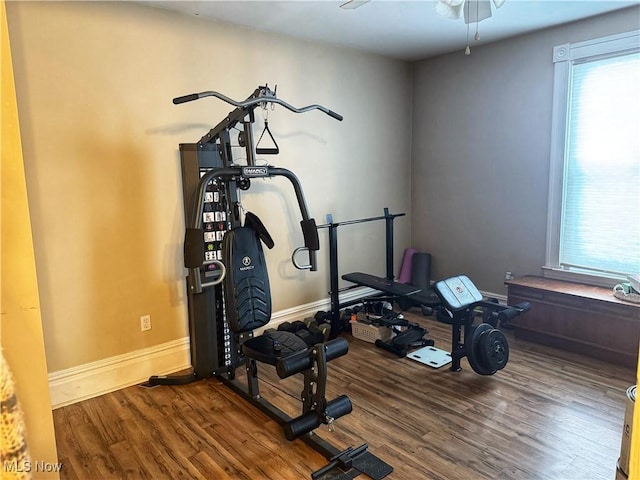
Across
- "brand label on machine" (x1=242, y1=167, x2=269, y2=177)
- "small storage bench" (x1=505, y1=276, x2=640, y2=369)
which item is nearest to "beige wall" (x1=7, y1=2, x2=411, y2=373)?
"brand label on machine" (x1=242, y1=167, x2=269, y2=177)

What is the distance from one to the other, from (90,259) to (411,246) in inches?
127

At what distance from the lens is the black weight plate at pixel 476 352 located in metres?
2.86

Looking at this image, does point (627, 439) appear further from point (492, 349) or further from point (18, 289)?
point (18, 289)

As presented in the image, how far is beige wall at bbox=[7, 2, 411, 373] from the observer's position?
103 inches

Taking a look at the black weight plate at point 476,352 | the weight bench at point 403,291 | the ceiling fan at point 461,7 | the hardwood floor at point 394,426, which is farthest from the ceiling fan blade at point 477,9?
the hardwood floor at point 394,426

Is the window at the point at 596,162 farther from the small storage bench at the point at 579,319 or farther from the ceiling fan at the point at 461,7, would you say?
the ceiling fan at the point at 461,7

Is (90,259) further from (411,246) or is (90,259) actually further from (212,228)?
(411,246)

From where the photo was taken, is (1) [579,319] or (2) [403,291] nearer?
(1) [579,319]

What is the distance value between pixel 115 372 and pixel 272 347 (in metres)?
1.22

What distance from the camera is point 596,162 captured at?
3.47m

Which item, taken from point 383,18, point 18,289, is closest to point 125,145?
point 18,289

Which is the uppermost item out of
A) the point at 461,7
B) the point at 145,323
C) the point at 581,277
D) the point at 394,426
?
the point at 461,7

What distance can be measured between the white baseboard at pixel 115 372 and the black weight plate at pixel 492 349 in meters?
2.03

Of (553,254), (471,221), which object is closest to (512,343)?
(553,254)
